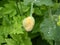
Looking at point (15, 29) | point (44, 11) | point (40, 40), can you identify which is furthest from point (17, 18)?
point (40, 40)

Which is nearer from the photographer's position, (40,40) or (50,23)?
(50,23)

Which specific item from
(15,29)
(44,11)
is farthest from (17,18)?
(44,11)

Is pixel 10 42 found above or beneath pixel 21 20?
beneath

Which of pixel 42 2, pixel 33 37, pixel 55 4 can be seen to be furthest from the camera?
pixel 33 37

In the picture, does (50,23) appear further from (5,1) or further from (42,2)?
(5,1)

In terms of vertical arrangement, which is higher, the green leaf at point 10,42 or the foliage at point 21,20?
the foliage at point 21,20

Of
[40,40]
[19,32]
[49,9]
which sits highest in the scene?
[49,9]

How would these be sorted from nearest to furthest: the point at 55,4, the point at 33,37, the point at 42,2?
the point at 42,2 → the point at 55,4 → the point at 33,37

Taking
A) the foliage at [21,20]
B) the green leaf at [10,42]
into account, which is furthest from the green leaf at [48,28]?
the green leaf at [10,42]

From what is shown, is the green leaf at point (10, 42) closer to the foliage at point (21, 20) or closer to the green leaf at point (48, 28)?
the foliage at point (21, 20)

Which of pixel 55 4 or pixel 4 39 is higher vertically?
pixel 55 4

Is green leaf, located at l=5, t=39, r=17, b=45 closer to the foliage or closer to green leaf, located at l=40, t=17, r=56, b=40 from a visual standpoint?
the foliage
